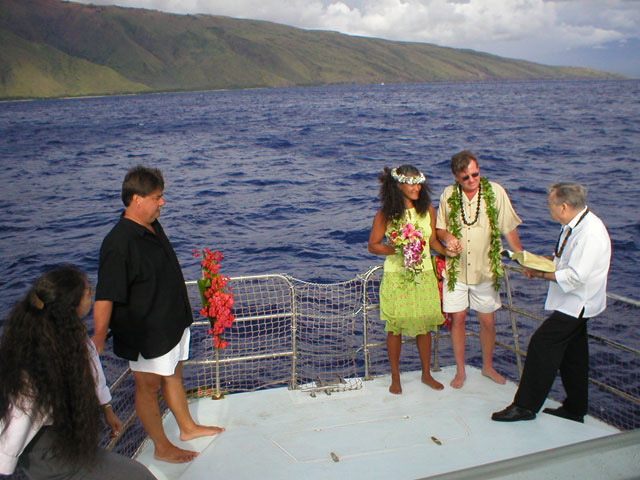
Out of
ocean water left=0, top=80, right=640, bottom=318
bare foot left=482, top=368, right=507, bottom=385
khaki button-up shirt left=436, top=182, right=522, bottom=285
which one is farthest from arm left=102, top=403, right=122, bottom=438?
ocean water left=0, top=80, right=640, bottom=318

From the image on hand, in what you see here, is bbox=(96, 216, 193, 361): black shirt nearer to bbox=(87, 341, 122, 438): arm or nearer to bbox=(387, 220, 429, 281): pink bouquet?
bbox=(87, 341, 122, 438): arm

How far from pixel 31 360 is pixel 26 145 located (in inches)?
1630

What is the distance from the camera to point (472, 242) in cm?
475

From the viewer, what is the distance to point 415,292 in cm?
466

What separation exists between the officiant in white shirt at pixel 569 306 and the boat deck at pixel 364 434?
0.55 ft

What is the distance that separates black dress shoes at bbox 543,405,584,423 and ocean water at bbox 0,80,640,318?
5930 millimetres

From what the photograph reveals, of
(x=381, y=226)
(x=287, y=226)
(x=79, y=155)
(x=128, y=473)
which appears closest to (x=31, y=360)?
(x=128, y=473)

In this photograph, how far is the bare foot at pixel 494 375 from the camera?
4941mm

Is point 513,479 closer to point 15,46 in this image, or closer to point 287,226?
point 287,226

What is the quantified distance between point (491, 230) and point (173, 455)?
3.00 meters

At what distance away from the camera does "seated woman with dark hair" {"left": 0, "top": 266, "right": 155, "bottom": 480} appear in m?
2.35

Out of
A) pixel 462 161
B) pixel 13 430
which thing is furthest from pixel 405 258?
pixel 13 430

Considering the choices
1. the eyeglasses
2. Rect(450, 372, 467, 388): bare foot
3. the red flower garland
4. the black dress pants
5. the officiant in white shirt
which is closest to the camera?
the officiant in white shirt

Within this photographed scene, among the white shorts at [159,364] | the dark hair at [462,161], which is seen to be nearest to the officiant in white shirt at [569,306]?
the dark hair at [462,161]
